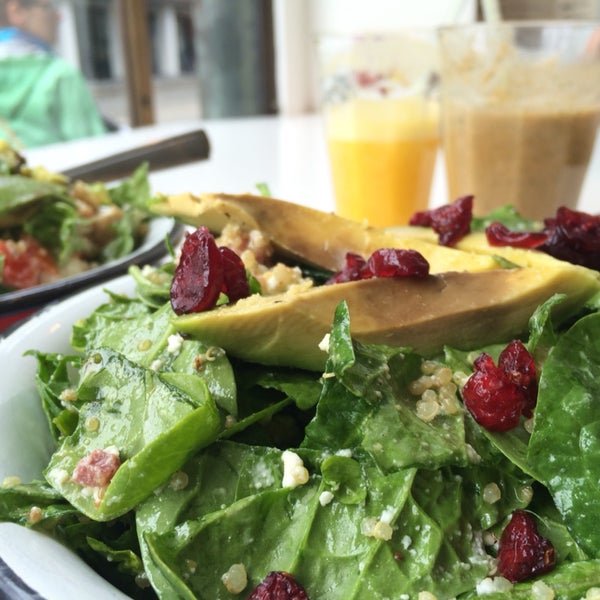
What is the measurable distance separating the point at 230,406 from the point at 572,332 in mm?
287

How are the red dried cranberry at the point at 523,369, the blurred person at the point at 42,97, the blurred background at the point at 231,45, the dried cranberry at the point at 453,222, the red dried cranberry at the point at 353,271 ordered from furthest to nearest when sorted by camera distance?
the blurred background at the point at 231,45 → the blurred person at the point at 42,97 → the dried cranberry at the point at 453,222 → the red dried cranberry at the point at 353,271 → the red dried cranberry at the point at 523,369

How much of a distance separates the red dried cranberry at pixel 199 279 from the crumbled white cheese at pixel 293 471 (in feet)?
0.48

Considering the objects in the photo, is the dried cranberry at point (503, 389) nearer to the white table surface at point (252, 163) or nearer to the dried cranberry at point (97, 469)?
the dried cranberry at point (97, 469)

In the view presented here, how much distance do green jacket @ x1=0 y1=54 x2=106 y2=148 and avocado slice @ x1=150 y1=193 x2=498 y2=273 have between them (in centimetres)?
351

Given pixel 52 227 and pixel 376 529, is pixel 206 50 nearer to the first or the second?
pixel 52 227

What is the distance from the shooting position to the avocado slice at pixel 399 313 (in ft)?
1.90

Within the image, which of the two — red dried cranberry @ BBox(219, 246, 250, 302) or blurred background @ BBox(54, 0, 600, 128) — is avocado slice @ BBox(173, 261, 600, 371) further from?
blurred background @ BBox(54, 0, 600, 128)

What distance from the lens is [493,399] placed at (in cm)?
55

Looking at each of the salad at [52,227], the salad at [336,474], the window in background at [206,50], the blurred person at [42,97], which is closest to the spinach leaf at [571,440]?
the salad at [336,474]

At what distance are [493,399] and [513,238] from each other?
0.27 m

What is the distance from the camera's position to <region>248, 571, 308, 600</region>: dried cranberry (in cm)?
47

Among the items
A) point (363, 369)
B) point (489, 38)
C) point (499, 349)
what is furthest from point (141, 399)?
point (489, 38)

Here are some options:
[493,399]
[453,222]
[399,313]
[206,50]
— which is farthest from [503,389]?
[206,50]

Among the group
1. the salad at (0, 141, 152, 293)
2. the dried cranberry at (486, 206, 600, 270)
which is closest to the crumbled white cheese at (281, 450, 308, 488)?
the dried cranberry at (486, 206, 600, 270)
